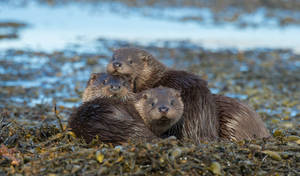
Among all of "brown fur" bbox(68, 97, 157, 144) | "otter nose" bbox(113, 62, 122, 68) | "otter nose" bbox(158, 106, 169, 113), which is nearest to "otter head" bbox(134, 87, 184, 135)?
"otter nose" bbox(158, 106, 169, 113)

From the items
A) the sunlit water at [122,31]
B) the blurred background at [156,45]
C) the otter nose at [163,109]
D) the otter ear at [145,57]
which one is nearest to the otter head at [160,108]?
the otter nose at [163,109]

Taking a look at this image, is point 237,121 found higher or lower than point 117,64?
lower

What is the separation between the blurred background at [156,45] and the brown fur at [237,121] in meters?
1.51

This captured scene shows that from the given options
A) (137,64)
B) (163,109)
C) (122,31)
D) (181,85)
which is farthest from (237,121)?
(122,31)

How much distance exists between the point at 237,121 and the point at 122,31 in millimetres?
10295

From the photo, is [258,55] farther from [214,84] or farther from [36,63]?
[36,63]

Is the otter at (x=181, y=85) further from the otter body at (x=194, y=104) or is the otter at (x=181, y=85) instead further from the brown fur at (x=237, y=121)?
the brown fur at (x=237, y=121)

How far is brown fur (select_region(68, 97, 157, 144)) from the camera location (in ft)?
11.8

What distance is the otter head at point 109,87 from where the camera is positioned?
4195 mm

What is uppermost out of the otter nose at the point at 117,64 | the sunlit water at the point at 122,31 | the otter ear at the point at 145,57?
the sunlit water at the point at 122,31

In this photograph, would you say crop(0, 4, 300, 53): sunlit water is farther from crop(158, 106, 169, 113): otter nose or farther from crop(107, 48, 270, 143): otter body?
crop(158, 106, 169, 113): otter nose

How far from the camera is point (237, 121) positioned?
4316 mm

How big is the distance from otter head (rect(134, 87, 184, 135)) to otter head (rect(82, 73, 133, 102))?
19 centimetres

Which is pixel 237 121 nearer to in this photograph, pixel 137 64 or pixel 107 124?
pixel 137 64
